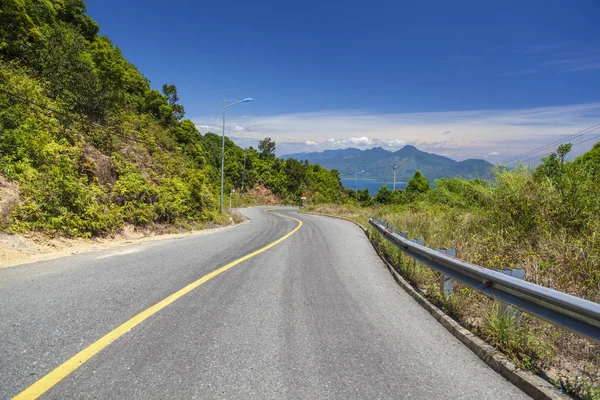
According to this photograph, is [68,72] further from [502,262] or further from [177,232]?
[502,262]

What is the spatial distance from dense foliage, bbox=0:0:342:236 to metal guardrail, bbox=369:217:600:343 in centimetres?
950

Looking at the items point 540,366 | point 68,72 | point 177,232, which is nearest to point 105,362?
point 540,366

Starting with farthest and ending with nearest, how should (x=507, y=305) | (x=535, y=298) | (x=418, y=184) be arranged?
(x=418, y=184) < (x=507, y=305) < (x=535, y=298)

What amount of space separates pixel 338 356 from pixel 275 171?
79.6 metres

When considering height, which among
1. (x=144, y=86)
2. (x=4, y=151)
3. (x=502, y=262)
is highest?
(x=144, y=86)

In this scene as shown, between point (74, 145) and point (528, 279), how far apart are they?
1415 cm

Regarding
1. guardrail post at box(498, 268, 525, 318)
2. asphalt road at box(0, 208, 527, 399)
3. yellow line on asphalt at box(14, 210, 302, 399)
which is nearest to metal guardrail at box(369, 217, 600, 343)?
guardrail post at box(498, 268, 525, 318)

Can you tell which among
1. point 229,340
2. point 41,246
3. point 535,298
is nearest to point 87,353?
point 229,340

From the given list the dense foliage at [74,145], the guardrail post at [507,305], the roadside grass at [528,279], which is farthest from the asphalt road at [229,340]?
the dense foliage at [74,145]

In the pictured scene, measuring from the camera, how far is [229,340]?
3.43m

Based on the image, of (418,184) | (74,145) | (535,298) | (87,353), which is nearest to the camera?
(87,353)

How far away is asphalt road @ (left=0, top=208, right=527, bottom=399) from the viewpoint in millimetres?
2643

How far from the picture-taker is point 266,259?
8.31 m

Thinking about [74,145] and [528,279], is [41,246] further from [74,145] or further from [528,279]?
[528,279]
